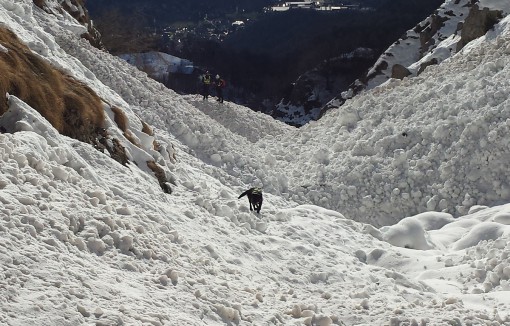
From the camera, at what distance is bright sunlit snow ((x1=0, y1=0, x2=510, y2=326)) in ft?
21.4

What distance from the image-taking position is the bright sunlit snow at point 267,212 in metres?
6.51

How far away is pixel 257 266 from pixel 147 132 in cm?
632

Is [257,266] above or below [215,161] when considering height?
below

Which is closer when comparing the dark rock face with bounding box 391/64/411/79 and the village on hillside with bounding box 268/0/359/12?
the dark rock face with bounding box 391/64/411/79

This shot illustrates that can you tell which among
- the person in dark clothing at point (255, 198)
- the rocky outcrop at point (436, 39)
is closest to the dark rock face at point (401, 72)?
the rocky outcrop at point (436, 39)

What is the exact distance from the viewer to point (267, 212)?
13.1 metres

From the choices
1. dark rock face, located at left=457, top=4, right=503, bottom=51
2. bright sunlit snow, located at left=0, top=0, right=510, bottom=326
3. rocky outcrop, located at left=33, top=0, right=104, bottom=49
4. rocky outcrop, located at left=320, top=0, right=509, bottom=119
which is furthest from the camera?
rocky outcrop, located at left=320, top=0, right=509, bottom=119

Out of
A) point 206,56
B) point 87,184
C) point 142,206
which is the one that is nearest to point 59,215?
point 87,184

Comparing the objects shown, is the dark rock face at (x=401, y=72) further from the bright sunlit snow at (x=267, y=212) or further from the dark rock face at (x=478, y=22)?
the bright sunlit snow at (x=267, y=212)

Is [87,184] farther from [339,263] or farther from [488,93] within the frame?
[488,93]

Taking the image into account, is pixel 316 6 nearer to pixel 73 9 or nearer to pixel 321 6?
pixel 321 6

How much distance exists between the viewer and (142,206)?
9352mm

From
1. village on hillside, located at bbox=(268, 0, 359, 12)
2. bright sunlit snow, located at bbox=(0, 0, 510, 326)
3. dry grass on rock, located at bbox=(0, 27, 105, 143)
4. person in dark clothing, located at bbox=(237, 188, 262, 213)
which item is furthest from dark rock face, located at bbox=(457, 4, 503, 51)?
village on hillside, located at bbox=(268, 0, 359, 12)

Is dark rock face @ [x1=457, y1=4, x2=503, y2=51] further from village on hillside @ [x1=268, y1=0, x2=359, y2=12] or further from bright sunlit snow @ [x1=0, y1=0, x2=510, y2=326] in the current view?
village on hillside @ [x1=268, y1=0, x2=359, y2=12]
